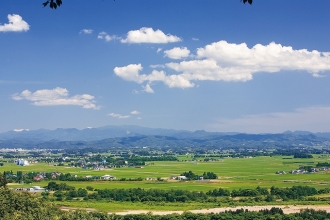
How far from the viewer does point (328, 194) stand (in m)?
34.3

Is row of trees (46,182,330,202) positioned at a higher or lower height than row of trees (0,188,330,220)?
lower

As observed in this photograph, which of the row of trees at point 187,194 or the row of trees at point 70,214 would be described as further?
the row of trees at point 187,194

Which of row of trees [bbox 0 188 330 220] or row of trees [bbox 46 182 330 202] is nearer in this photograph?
row of trees [bbox 0 188 330 220]

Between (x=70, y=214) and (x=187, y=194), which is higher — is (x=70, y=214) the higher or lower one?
the higher one

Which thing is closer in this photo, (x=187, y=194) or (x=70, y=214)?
(x=70, y=214)

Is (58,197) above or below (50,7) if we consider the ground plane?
below

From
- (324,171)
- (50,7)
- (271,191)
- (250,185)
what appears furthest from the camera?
(324,171)

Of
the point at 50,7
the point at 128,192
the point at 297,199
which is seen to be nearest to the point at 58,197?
the point at 128,192

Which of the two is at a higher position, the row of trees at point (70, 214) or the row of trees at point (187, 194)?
the row of trees at point (70, 214)

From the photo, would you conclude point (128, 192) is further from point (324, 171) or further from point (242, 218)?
point (324, 171)

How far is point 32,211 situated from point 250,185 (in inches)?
1007

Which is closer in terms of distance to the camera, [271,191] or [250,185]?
[271,191]

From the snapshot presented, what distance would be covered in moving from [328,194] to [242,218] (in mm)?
14909

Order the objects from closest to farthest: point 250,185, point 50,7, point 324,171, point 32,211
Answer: point 50,7 → point 32,211 → point 250,185 → point 324,171
